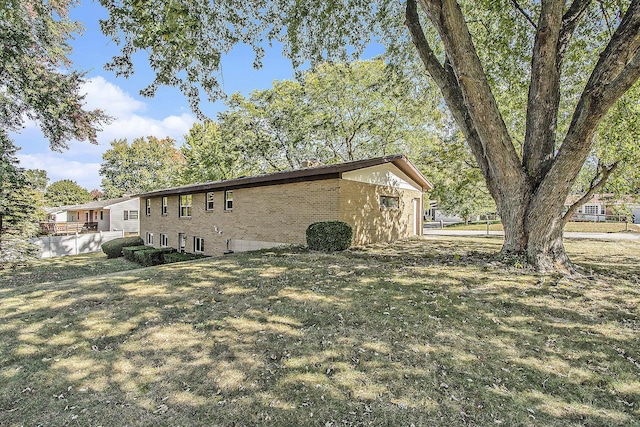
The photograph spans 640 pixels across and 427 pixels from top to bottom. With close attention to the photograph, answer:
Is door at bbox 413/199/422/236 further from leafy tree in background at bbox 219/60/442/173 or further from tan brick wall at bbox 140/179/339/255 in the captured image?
tan brick wall at bbox 140/179/339/255

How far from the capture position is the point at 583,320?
4793 mm

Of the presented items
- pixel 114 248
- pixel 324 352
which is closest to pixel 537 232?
pixel 324 352

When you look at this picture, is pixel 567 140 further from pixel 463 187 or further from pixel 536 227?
pixel 463 187

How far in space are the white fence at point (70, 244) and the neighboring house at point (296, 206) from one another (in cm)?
798

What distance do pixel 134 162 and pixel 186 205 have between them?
130 ft

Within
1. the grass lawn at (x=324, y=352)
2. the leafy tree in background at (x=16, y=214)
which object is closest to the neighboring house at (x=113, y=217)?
the leafy tree in background at (x=16, y=214)

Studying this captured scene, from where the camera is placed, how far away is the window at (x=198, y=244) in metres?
17.4

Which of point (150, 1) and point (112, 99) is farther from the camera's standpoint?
point (112, 99)

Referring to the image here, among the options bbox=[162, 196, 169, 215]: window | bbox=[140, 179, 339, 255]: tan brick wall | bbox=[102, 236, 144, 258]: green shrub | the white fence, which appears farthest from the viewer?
bbox=[162, 196, 169, 215]: window

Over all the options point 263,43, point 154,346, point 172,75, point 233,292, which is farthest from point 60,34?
point 154,346

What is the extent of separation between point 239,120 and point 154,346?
70.9 feet

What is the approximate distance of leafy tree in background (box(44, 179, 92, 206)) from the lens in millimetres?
48531

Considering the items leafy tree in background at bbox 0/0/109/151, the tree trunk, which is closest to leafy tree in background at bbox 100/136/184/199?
leafy tree in background at bbox 0/0/109/151

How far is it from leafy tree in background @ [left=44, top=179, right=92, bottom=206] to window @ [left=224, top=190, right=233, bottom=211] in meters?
47.2
